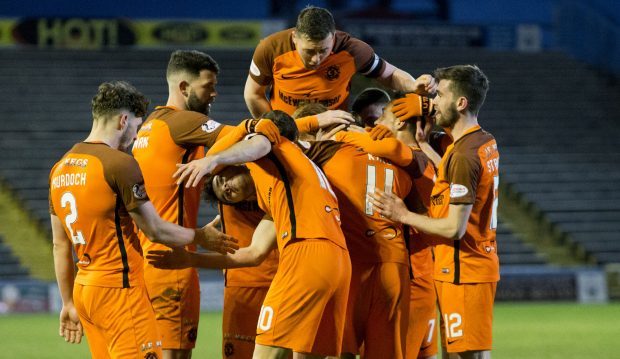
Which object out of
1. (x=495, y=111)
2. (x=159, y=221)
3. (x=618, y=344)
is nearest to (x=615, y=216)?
(x=495, y=111)

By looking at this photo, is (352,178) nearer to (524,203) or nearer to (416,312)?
(416,312)

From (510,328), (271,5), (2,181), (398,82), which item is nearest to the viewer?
(398,82)

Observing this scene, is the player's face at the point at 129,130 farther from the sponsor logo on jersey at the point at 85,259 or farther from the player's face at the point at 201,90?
the player's face at the point at 201,90

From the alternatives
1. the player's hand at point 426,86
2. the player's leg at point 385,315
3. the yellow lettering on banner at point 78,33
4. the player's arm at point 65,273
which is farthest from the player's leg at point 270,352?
the yellow lettering on banner at point 78,33

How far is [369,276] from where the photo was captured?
585cm

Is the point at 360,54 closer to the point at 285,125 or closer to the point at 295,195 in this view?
the point at 285,125

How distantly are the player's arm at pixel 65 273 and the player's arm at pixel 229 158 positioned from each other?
0.91 meters

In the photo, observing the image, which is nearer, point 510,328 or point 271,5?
point 510,328

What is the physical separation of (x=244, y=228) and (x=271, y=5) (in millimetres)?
21622

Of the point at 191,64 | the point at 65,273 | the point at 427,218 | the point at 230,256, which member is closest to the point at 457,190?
the point at 427,218

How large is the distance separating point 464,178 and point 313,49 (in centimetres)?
148

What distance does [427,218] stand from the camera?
230 inches

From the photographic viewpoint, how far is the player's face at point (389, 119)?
650 cm

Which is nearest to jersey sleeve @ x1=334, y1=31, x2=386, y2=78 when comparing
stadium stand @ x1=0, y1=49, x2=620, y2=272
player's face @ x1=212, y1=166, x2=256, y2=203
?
player's face @ x1=212, y1=166, x2=256, y2=203
